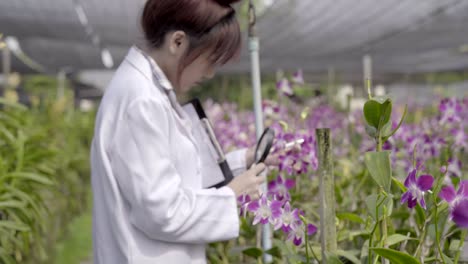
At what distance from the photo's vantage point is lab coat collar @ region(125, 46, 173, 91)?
3.93ft

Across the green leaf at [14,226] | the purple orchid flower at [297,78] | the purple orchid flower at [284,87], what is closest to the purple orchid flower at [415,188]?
the purple orchid flower at [284,87]

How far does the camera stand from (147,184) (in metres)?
1.08

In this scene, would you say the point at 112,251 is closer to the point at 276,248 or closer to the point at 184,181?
the point at 184,181

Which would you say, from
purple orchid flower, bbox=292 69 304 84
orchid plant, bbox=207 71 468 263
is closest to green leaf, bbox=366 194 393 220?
orchid plant, bbox=207 71 468 263

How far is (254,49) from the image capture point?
165 cm

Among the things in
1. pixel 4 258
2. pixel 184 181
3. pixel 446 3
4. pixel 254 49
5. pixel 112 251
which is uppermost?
pixel 446 3

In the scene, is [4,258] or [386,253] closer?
[386,253]

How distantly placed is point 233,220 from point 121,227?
0.77ft

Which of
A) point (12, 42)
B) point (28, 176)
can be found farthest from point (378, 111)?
point (12, 42)

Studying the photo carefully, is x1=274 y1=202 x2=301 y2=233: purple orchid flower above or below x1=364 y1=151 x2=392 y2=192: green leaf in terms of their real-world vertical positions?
below

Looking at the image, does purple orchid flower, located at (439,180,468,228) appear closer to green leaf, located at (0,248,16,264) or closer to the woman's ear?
the woman's ear

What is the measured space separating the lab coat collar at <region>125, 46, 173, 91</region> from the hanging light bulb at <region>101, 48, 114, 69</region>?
6808 mm

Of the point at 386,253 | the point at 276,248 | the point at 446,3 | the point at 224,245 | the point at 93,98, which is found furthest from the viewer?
the point at 93,98

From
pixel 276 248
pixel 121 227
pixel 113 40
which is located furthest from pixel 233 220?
pixel 113 40
